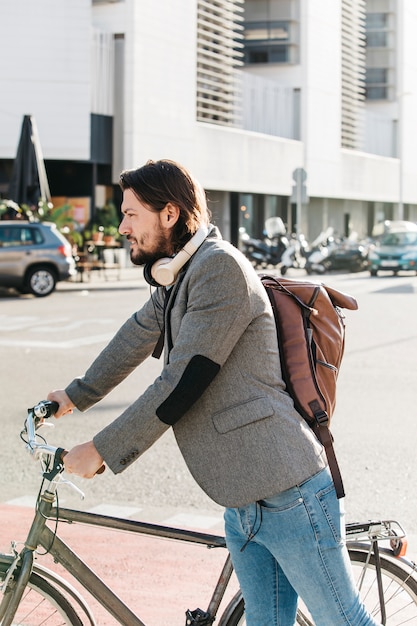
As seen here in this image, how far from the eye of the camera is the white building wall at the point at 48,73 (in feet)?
109

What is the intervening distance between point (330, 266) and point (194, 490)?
93.6 ft

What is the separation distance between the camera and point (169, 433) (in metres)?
7.97

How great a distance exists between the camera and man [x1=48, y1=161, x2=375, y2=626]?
2.57m

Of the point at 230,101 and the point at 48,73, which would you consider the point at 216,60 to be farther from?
the point at 48,73

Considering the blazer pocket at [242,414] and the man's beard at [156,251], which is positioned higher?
the man's beard at [156,251]

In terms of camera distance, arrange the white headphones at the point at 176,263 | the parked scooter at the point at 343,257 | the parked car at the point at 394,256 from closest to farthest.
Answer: the white headphones at the point at 176,263
the parked car at the point at 394,256
the parked scooter at the point at 343,257

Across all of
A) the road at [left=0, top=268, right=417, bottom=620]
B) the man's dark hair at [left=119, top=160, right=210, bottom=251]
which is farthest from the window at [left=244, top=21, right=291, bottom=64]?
the man's dark hair at [left=119, top=160, right=210, bottom=251]

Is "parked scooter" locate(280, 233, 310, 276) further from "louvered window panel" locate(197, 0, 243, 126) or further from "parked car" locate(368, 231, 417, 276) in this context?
"louvered window panel" locate(197, 0, 243, 126)

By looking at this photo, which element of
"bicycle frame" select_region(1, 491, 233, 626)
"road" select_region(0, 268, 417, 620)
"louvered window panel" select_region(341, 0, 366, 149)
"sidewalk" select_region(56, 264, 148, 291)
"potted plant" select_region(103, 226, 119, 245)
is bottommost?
"road" select_region(0, 268, 417, 620)

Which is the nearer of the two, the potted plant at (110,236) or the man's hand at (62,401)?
the man's hand at (62,401)

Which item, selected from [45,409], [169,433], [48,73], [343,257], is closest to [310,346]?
[45,409]


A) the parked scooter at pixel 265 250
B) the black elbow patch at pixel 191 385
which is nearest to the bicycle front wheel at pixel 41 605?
the black elbow patch at pixel 191 385

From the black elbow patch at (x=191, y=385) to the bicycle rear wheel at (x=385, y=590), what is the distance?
657mm

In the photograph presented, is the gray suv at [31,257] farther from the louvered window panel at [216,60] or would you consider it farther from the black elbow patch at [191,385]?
the louvered window panel at [216,60]
